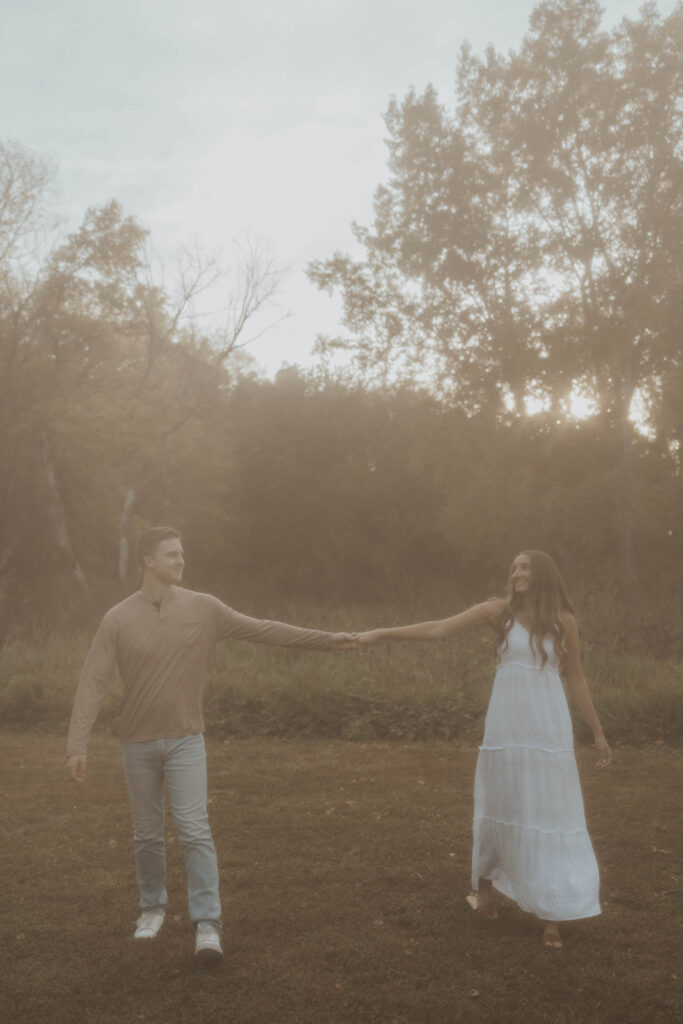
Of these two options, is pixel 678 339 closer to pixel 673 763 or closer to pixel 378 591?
pixel 378 591

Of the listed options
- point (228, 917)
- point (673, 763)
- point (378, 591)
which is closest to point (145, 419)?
point (378, 591)

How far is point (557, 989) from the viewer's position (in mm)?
4672

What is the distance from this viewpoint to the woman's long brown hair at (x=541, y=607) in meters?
5.57

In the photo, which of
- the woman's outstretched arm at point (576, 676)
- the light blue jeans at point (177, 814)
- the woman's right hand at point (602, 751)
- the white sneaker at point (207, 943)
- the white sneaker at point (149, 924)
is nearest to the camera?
the white sneaker at point (207, 943)

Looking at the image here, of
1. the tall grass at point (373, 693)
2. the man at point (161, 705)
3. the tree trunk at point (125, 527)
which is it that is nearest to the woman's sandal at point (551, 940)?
the man at point (161, 705)

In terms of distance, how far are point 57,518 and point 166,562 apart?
30197 mm

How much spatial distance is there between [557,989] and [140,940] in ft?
7.25

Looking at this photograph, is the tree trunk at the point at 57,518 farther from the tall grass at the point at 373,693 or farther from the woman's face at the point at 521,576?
the woman's face at the point at 521,576

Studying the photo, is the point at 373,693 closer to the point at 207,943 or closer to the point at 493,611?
the point at 493,611

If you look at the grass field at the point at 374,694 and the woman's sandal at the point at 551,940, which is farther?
the grass field at the point at 374,694

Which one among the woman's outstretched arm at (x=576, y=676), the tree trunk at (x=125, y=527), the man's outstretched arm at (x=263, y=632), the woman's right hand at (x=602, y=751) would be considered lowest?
the woman's right hand at (x=602, y=751)

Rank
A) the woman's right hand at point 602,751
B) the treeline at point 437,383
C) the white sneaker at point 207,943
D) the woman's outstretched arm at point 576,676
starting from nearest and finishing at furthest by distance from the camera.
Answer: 1. the white sneaker at point 207,943
2. the woman's outstretched arm at point 576,676
3. the woman's right hand at point 602,751
4. the treeline at point 437,383

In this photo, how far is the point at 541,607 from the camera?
5609mm

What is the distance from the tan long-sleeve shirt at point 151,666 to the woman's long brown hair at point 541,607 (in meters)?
1.67
